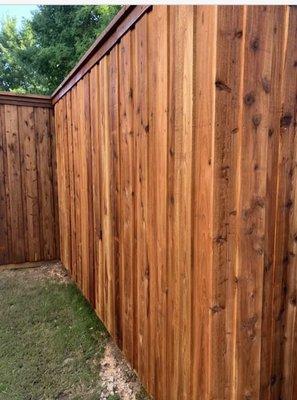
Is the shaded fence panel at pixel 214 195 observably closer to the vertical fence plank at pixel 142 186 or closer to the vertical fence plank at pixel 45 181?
the vertical fence plank at pixel 142 186

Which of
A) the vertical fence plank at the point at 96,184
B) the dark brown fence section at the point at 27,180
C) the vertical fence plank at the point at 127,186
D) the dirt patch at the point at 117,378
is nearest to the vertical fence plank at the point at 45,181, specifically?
the dark brown fence section at the point at 27,180

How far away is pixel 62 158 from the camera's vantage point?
3801mm

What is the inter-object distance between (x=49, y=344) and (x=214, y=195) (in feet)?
6.69

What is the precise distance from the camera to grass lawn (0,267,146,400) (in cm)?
197

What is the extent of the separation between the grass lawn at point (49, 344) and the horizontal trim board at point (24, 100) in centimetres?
235

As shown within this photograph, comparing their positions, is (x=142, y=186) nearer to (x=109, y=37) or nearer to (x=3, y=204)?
(x=109, y=37)

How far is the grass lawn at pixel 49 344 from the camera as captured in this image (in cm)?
197

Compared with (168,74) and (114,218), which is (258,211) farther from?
(114,218)

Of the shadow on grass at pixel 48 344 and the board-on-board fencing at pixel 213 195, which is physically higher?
the board-on-board fencing at pixel 213 195

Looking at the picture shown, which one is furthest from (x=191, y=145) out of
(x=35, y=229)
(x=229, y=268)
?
(x=35, y=229)

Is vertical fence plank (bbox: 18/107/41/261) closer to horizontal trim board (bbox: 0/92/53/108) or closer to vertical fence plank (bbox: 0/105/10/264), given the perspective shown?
horizontal trim board (bbox: 0/92/53/108)

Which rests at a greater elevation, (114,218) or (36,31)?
(36,31)

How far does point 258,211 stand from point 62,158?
→ 120 inches

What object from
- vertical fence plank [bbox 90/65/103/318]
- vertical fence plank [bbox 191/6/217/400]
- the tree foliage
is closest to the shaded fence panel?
vertical fence plank [bbox 191/6/217/400]
